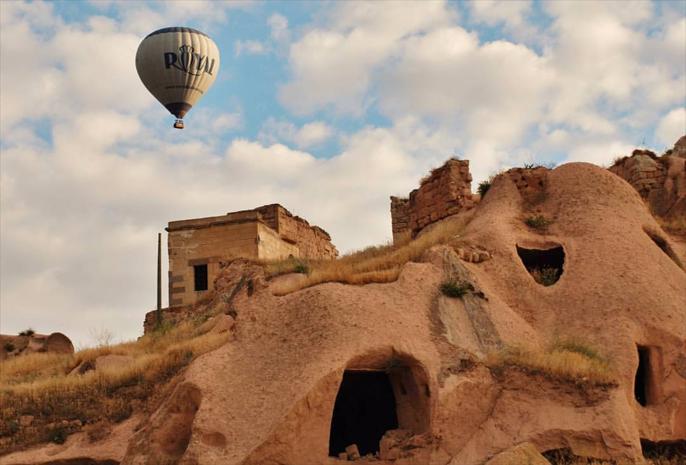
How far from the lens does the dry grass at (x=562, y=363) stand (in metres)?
13.7

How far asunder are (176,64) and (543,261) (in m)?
22.2

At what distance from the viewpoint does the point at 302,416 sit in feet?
41.7

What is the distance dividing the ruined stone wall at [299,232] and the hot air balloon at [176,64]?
631 cm

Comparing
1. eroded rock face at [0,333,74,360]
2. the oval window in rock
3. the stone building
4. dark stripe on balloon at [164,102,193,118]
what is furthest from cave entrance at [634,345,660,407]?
dark stripe on balloon at [164,102,193,118]

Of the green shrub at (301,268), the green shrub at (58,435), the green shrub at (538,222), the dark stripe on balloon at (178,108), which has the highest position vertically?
the dark stripe on balloon at (178,108)

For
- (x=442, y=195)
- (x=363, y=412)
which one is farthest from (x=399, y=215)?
(x=363, y=412)

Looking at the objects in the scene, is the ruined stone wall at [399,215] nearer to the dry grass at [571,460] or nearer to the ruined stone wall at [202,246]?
the ruined stone wall at [202,246]

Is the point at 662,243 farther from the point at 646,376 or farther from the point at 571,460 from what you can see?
the point at 571,460

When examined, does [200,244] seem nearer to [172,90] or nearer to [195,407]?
[172,90]

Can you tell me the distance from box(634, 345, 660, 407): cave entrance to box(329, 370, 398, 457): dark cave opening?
4.21 metres

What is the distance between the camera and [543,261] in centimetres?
1831

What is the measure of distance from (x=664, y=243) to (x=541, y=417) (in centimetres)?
698

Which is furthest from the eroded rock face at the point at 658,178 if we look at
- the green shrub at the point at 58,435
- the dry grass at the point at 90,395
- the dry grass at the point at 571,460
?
the green shrub at the point at 58,435

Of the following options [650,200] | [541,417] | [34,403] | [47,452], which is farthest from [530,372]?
[650,200]
